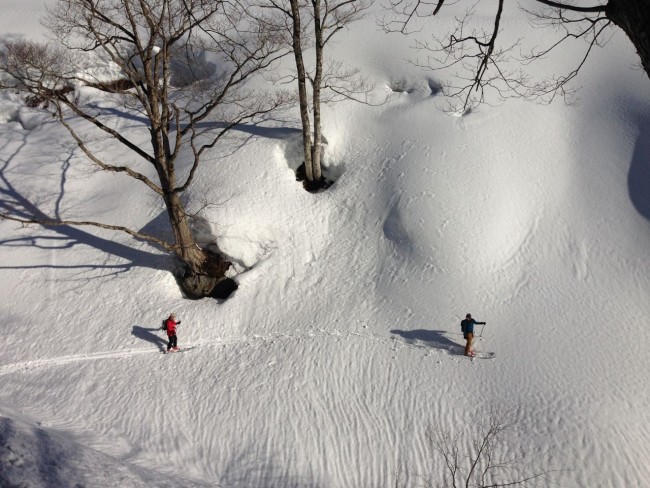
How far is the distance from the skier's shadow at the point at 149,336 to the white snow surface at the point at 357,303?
0.11ft

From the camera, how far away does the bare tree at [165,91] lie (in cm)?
830

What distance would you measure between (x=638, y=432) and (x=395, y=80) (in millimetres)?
10154

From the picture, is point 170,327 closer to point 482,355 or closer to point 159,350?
point 159,350

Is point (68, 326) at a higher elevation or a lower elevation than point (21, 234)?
lower

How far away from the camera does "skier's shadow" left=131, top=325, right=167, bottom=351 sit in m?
9.39

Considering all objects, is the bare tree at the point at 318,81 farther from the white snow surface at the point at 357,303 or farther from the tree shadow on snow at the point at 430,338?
the tree shadow on snow at the point at 430,338

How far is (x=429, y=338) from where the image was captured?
29.3 feet

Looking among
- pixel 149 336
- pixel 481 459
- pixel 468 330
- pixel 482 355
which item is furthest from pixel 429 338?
pixel 149 336

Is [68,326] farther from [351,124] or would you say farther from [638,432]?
[638,432]

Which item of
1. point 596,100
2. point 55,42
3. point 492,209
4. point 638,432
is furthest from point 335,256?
point 55,42

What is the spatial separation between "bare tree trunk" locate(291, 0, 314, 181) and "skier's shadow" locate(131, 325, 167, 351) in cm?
530

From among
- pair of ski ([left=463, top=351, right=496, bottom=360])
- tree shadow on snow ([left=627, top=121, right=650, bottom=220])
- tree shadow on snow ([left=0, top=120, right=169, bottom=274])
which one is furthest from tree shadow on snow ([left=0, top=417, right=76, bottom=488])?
tree shadow on snow ([left=627, top=121, right=650, bottom=220])

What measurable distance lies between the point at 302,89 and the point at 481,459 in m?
8.12

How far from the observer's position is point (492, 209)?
1023cm
